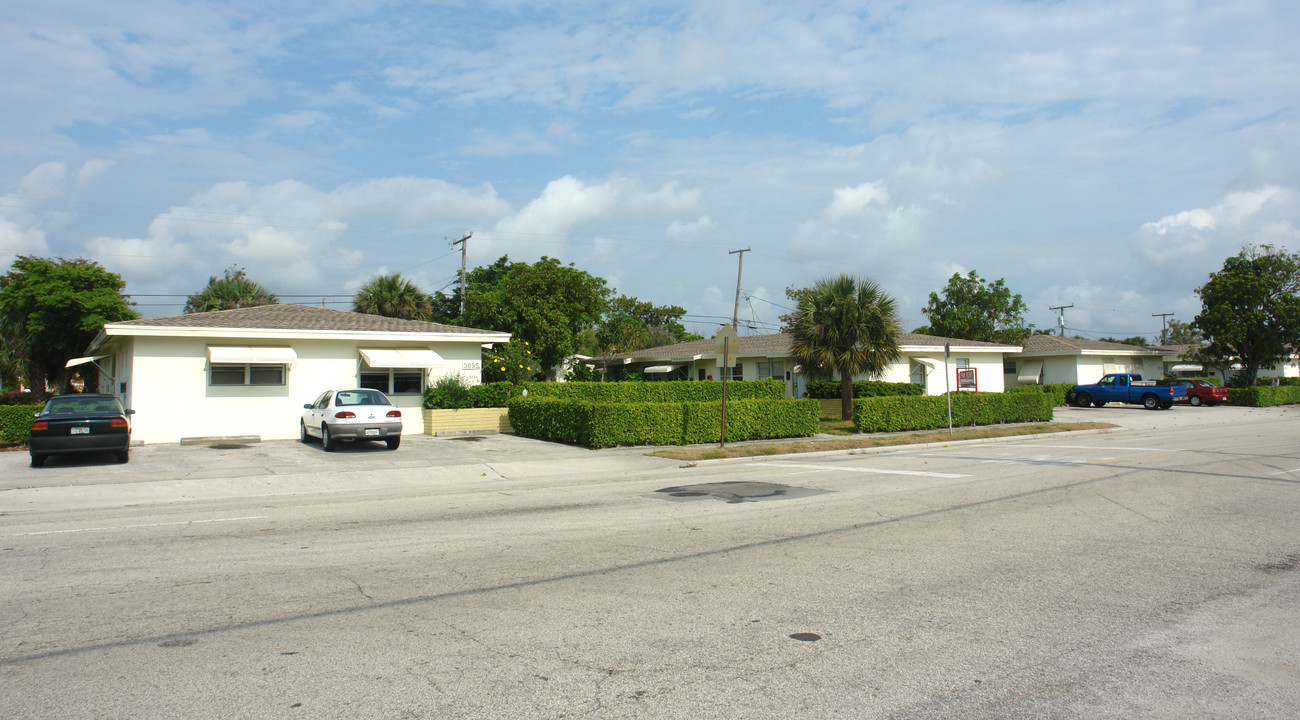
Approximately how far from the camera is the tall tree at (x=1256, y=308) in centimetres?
4462

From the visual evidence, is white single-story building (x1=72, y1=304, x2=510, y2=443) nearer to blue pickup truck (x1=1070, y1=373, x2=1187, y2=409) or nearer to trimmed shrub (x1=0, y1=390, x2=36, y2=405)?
trimmed shrub (x1=0, y1=390, x2=36, y2=405)

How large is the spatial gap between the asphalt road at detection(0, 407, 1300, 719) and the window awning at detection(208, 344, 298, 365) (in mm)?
9154

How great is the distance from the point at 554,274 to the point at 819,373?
802 inches

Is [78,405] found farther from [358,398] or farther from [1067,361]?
[1067,361]

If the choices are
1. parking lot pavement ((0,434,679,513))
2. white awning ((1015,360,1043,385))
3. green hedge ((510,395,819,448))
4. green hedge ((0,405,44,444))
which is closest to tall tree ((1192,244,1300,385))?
white awning ((1015,360,1043,385))

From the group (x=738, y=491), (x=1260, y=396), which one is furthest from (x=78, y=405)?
(x=1260, y=396)

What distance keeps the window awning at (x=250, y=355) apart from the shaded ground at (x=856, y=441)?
35.7 feet

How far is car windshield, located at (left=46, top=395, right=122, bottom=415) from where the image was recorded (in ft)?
53.5

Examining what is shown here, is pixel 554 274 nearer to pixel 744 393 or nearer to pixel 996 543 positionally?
pixel 744 393

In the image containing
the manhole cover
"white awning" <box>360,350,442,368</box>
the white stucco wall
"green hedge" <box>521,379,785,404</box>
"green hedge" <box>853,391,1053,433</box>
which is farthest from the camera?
"green hedge" <box>521,379,785,404</box>

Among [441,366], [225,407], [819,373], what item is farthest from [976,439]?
[225,407]

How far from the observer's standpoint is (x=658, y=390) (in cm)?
3328

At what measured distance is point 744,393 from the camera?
34688mm

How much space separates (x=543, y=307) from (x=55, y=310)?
868 inches
